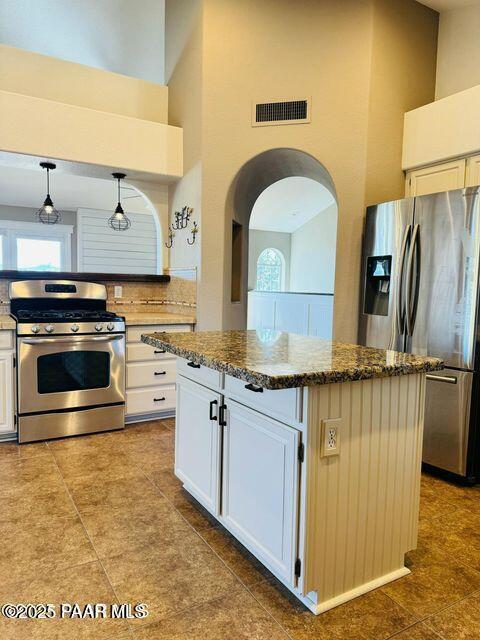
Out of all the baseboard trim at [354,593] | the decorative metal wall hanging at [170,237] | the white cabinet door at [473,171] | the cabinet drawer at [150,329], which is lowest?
the baseboard trim at [354,593]

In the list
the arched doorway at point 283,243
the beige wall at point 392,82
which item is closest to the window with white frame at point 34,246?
the arched doorway at point 283,243

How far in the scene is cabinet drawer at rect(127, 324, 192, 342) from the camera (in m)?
3.70

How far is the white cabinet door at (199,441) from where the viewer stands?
2061 mm

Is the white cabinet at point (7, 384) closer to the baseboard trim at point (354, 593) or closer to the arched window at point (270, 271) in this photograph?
the baseboard trim at point (354, 593)

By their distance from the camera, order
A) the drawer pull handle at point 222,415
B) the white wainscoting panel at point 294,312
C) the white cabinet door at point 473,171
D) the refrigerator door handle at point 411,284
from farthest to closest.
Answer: the white wainscoting panel at point 294,312 < the white cabinet door at point 473,171 < the refrigerator door handle at point 411,284 < the drawer pull handle at point 222,415

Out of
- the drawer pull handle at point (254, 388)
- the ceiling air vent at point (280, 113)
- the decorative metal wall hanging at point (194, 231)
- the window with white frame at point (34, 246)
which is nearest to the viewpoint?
the drawer pull handle at point (254, 388)

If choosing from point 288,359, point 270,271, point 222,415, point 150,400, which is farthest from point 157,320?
point 270,271

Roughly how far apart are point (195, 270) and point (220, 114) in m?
1.36

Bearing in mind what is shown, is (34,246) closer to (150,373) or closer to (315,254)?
(150,373)

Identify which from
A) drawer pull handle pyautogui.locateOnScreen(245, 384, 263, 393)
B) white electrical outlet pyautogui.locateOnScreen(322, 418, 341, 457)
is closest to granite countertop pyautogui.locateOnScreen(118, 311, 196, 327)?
drawer pull handle pyautogui.locateOnScreen(245, 384, 263, 393)

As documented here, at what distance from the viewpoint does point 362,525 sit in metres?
1.68

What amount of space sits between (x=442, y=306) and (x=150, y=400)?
2.44 m

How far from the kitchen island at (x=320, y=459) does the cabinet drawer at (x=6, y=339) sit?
188 cm

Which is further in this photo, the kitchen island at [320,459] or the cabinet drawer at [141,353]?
the cabinet drawer at [141,353]
